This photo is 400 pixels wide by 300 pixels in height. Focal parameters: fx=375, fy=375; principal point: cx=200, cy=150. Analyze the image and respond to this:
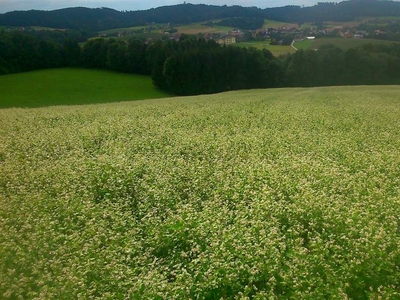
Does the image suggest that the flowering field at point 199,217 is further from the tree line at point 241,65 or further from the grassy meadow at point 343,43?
the grassy meadow at point 343,43

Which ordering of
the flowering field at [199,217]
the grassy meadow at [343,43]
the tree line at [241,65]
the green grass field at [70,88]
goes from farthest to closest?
the grassy meadow at [343,43], the tree line at [241,65], the green grass field at [70,88], the flowering field at [199,217]

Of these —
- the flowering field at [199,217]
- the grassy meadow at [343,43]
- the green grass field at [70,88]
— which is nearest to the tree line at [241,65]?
the grassy meadow at [343,43]

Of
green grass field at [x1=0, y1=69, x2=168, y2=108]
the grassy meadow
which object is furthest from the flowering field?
the grassy meadow

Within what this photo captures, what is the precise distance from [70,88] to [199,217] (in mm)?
63550

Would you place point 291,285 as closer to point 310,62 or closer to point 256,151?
point 256,151

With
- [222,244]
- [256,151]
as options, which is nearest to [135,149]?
[256,151]

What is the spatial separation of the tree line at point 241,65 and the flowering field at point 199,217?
183ft

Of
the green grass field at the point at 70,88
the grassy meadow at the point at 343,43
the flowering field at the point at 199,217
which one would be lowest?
the green grass field at the point at 70,88

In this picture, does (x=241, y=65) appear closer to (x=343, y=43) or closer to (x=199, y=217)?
(x=343, y=43)

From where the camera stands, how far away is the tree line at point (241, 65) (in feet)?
239

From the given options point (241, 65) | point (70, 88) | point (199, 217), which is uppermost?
point (199, 217)

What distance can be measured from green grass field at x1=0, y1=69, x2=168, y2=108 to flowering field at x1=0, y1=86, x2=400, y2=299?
41.9 metres

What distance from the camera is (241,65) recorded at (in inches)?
3009

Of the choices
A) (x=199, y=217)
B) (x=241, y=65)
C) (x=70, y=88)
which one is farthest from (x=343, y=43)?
(x=199, y=217)
